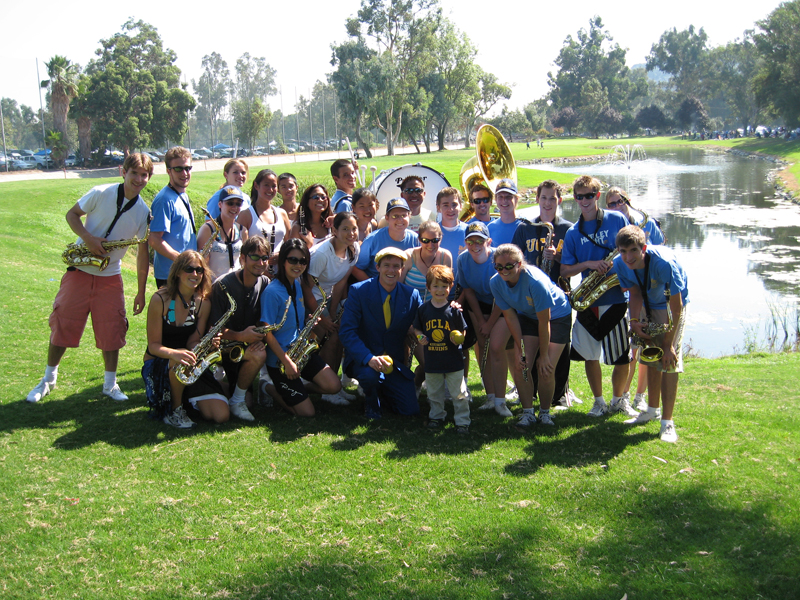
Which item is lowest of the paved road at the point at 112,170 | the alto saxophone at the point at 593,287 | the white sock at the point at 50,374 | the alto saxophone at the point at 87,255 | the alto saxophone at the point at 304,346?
the white sock at the point at 50,374

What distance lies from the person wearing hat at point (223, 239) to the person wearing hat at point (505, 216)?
2462 mm

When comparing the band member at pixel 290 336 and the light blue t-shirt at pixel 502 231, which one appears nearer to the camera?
the band member at pixel 290 336

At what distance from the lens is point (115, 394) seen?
5.88 metres

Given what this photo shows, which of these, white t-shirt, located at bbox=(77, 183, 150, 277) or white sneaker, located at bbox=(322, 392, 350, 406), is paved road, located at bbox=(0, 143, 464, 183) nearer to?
white t-shirt, located at bbox=(77, 183, 150, 277)

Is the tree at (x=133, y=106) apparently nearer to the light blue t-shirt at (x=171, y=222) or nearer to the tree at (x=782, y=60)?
the light blue t-shirt at (x=171, y=222)

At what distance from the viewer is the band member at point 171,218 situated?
5707 mm

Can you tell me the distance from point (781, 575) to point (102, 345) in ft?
17.6

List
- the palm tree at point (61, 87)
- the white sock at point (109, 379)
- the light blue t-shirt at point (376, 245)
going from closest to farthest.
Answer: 1. the white sock at point (109, 379)
2. the light blue t-shirt at point (376, 245)
3. the palm tree at point (61, 87)

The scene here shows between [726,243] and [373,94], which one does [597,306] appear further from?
[373,94]

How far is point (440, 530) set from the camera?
12.7 ft

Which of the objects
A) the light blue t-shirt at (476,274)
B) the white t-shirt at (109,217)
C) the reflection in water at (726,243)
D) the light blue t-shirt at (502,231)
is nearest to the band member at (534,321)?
the light blue t-shirt at (476,274)

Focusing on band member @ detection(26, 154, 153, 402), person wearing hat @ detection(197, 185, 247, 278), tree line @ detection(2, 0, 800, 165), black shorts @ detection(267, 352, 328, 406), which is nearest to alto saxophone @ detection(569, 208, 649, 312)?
black shorts @ detection(267, 352, 328, 406)

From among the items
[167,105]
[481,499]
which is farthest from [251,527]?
[167,105]

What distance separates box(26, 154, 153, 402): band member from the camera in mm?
5559
